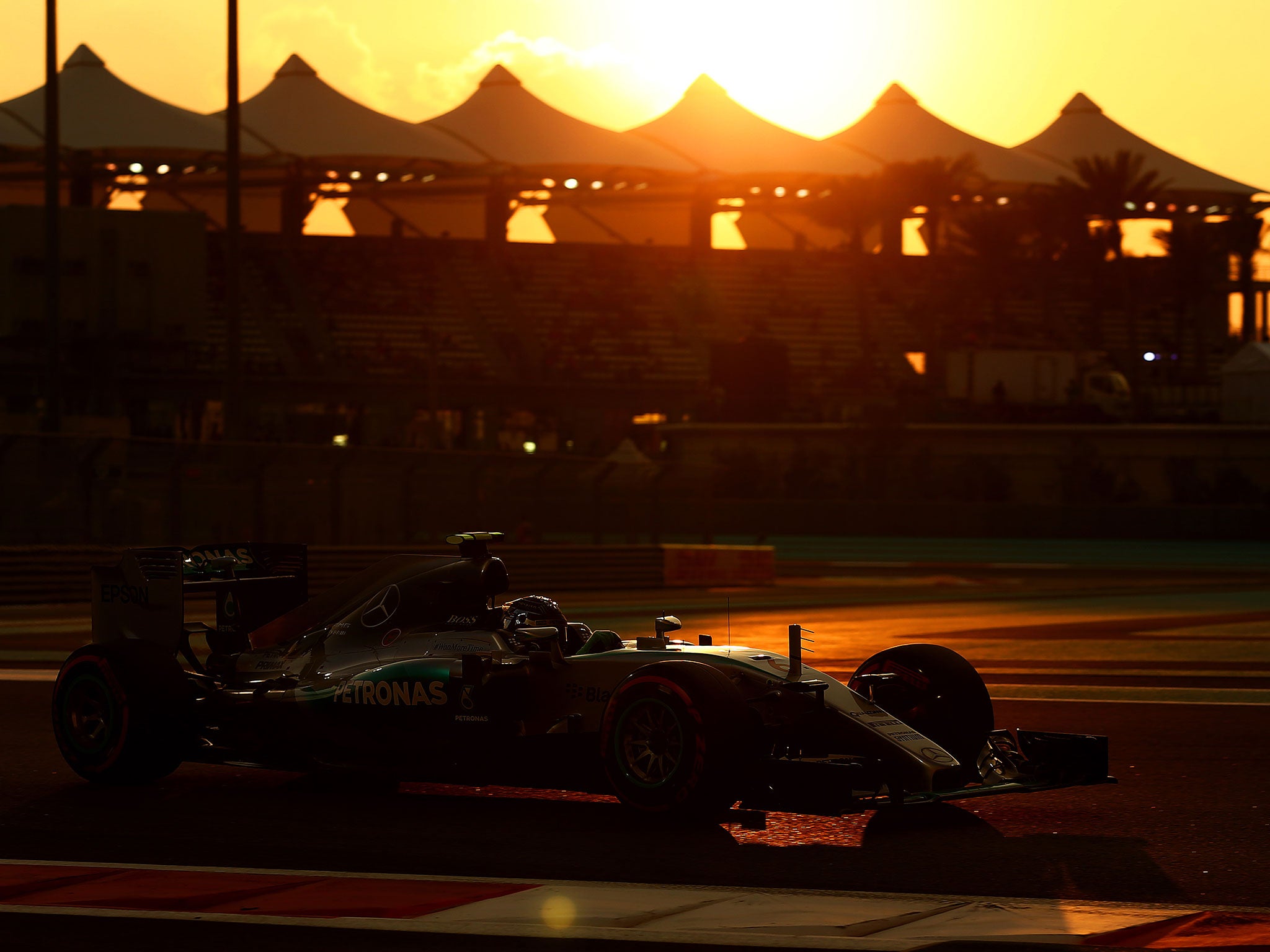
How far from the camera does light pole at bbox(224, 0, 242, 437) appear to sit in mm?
25641

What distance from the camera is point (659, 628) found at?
25.7 ft

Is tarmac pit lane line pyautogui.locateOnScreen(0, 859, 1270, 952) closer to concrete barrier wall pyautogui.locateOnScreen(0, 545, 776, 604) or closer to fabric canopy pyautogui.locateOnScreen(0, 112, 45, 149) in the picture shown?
concrete barrier wall pyautogui.locateOnScreen(0, 545, 776, 604)

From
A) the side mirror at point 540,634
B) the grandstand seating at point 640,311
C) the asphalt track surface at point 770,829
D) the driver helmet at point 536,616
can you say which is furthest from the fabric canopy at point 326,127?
the side mirror at point 540,634

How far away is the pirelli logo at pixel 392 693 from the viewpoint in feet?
24.8

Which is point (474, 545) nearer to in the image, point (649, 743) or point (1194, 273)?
point (649, 743)

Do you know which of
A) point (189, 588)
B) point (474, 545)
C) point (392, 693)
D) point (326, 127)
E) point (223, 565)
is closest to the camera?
point (392, 693)

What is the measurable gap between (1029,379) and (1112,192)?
14.4 metres

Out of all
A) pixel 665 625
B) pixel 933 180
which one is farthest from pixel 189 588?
pixel 933 180

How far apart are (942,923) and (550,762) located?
7.66ft

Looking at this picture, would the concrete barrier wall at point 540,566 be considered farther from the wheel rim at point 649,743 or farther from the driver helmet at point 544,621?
the wheel rim at point 649,743

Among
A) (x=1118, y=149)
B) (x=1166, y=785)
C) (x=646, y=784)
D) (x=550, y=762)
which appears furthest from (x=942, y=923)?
(x=1118, y=149)

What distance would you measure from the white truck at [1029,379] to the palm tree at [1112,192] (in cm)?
1245

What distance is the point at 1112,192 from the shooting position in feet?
200

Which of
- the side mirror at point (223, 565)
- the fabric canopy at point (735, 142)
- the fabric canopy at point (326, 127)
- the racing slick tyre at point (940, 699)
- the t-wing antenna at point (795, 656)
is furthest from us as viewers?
the fabric canopy at point (735, 142)
